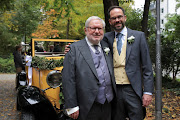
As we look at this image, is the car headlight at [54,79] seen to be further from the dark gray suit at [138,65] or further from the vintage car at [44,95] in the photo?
the dark gray suit at [138,65]

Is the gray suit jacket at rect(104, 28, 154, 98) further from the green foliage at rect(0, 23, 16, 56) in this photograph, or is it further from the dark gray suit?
the green foliage at rect(0, 23, 16, 56)

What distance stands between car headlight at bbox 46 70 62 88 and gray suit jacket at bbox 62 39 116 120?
132 centimetres

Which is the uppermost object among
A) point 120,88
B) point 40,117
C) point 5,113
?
point 120,88

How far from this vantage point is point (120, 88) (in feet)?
8.95

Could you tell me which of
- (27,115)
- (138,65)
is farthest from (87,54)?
(27,115)

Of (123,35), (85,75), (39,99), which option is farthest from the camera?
(39,99)

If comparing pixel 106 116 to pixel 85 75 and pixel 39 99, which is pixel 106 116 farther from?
pixel 39 99

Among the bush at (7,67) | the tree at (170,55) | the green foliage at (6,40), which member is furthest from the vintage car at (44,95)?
the bush at (7,67)

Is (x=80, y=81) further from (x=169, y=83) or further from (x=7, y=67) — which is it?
(x=7, y=67)

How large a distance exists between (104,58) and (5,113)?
14.9 ft

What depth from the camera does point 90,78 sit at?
2.43 meters

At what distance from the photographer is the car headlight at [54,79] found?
12.2ft

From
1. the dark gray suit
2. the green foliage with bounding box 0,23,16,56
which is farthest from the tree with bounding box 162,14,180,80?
the green foliage with bounding box 0,23,16,56

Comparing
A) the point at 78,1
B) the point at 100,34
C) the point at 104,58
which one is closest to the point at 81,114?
the point at 104,58
